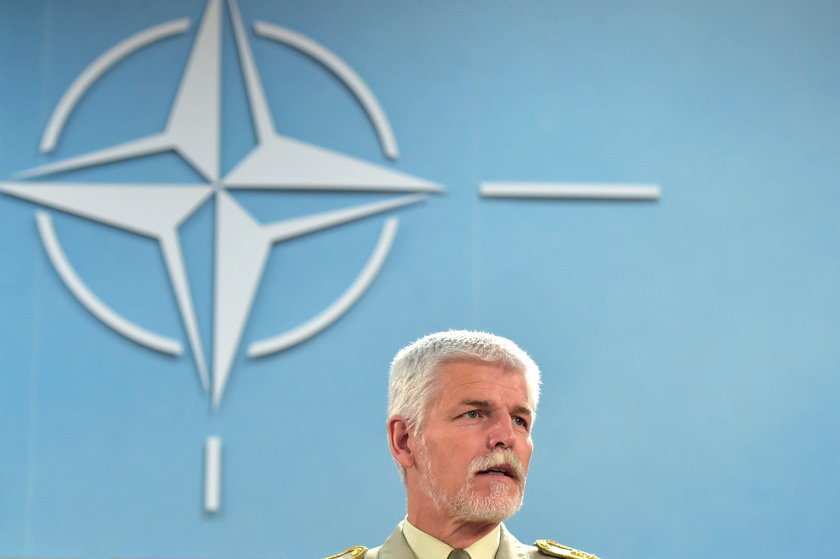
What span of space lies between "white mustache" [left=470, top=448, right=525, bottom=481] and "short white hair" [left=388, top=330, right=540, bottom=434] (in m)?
0.12

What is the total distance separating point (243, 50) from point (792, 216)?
1.71 metres

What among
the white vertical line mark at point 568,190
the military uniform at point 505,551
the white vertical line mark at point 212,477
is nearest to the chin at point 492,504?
the military uniform at point 505,551

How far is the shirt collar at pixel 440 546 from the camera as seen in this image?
2.07 meters

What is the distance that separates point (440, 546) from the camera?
81.6 inches

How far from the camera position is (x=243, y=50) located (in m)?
3.51

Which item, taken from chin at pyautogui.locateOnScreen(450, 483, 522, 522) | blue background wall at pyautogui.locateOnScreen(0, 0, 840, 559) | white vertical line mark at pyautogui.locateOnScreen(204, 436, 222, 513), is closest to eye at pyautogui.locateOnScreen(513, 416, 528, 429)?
chin at pyautogui.locateOnScreen(450, 483, 522, 522)

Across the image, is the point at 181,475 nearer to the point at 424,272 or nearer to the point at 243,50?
the point at 424,272

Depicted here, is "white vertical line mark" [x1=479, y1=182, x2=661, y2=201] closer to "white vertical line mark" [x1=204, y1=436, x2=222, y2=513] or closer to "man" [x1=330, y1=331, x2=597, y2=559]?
"white vertical line mark" [x1=204, y1=436, x2=222, y2=513]

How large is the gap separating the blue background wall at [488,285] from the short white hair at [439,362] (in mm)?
1207

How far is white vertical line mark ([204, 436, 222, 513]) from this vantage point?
331cm

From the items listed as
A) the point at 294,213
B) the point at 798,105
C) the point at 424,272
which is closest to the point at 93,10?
the point at 294,213

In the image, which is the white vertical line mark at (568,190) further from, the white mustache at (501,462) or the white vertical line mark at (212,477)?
the white mustache at (501,462)

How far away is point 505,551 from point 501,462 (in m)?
0.19

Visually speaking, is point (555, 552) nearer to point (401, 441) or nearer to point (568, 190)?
point (401, 441)
